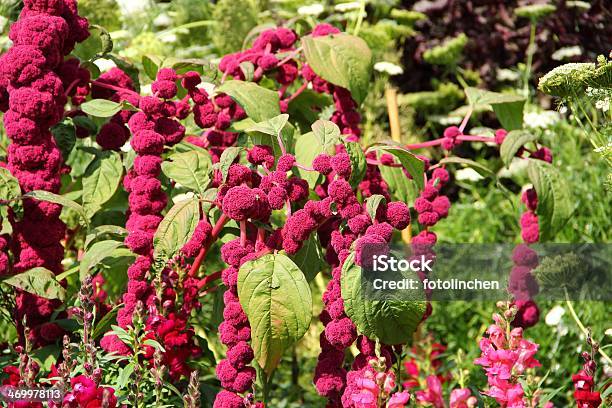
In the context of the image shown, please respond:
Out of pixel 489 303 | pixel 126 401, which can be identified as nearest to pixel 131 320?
pixel 126 401

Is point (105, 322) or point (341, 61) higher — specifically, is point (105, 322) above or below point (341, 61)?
below

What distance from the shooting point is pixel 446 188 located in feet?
14.6

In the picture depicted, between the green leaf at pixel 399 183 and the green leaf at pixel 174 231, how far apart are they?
16.9 inches

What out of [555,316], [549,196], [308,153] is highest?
[308,153]

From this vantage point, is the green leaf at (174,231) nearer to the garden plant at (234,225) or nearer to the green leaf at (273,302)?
the garden plant at (234,225)

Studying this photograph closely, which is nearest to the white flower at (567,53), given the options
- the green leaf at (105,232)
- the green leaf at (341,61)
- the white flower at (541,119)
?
the white flower at (541,119)

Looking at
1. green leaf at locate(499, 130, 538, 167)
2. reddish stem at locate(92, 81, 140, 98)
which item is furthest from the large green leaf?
green leaf at locate(499, 130, 538, 167)

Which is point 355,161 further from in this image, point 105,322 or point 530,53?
point 530,53

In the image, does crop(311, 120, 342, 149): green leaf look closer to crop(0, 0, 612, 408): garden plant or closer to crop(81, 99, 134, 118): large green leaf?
crop(0, 0, 612, 408): garden plant

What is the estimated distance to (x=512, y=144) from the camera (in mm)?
1729

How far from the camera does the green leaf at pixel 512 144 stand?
1.71 m

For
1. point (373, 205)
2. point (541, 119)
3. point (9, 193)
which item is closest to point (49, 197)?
point (9, 193)

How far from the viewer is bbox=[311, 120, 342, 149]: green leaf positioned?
149cm

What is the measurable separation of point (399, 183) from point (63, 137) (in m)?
0.68
